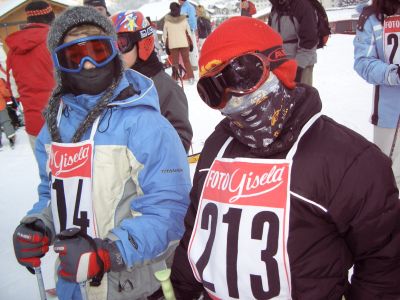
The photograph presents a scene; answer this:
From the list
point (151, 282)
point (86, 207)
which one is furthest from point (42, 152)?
point (151, 282)

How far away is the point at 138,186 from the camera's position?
1714 millimetres

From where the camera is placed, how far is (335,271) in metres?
1.30

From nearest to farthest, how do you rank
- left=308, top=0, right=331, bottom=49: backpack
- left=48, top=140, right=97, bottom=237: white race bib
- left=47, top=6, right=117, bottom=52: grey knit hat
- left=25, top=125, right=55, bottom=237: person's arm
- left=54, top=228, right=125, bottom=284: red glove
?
1. left=54, top=228, right=125, bottom=284: red glove
2. left=48, top=140, right=97, bottom=237: white race bib
3. left=47, top=6, right=117, bottom=52: grey knit hat
4. left=25, top=125, right=55, bottom=237: person's arm
5. left=308, top=0, right=331, bottom=49: backpack

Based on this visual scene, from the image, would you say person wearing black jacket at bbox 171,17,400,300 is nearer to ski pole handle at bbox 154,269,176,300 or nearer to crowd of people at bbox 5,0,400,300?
crowd of people at bbox 5,0,400,300

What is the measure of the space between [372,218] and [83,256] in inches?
42.9

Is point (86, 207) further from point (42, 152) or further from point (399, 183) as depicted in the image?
point (399, 183)

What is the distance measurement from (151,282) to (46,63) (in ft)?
10.4

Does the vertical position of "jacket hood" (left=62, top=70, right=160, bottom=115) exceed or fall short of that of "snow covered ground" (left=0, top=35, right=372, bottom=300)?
it exceeds it

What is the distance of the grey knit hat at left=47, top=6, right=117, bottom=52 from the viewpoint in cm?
182

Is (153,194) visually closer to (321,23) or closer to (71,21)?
(71,21)

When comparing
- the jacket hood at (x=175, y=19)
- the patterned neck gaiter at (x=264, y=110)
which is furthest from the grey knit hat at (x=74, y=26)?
the jacket hood at (x=175, y=19)

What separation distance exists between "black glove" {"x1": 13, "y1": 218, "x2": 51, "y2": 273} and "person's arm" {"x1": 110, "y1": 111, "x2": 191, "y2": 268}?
0.47 metres

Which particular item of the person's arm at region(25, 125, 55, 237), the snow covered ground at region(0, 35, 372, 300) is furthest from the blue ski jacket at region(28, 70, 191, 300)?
the snow covered ground at region(0, 35, 372, 300)

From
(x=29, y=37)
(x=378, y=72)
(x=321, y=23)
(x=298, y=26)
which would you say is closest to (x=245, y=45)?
(x=378, y=72)
